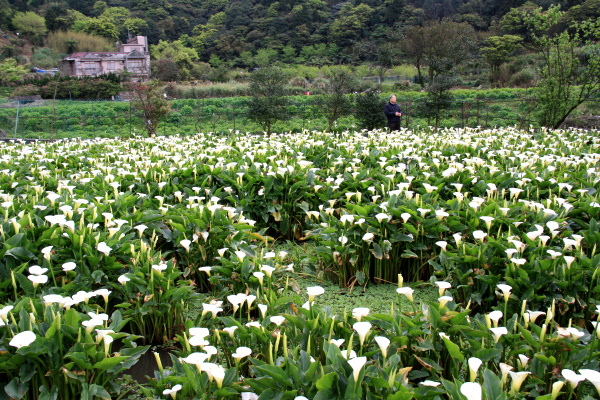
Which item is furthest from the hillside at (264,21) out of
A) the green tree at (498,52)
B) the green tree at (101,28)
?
the green tree at (498,52)

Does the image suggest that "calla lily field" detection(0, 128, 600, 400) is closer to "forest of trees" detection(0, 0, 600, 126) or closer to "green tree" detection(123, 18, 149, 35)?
"forest of trees" detection(0, 0, 600, 126)

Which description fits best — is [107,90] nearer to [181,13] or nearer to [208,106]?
[208,106]

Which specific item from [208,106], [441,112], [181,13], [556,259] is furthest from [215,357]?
[181,13]

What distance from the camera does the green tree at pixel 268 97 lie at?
16375 mm

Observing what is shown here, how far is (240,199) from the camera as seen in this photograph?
16.4 ft

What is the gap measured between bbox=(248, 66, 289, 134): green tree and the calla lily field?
10810mm

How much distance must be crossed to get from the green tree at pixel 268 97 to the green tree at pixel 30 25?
232 feet

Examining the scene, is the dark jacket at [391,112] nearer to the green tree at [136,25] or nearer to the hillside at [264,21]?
the hillside at [264,21]

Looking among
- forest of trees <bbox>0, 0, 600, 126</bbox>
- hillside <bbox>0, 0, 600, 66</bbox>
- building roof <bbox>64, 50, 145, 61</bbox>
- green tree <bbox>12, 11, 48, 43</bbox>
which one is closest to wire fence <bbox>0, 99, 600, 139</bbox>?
forest of trees <bbox>0, 0, 600, 126</bbox>

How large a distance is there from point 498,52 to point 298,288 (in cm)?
4249

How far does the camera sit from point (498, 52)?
1585 inches

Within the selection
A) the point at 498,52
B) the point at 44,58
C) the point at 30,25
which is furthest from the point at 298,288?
the point at 30,25

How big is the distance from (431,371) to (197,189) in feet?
10.5

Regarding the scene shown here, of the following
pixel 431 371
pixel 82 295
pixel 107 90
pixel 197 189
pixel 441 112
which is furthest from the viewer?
pixel 107 90
